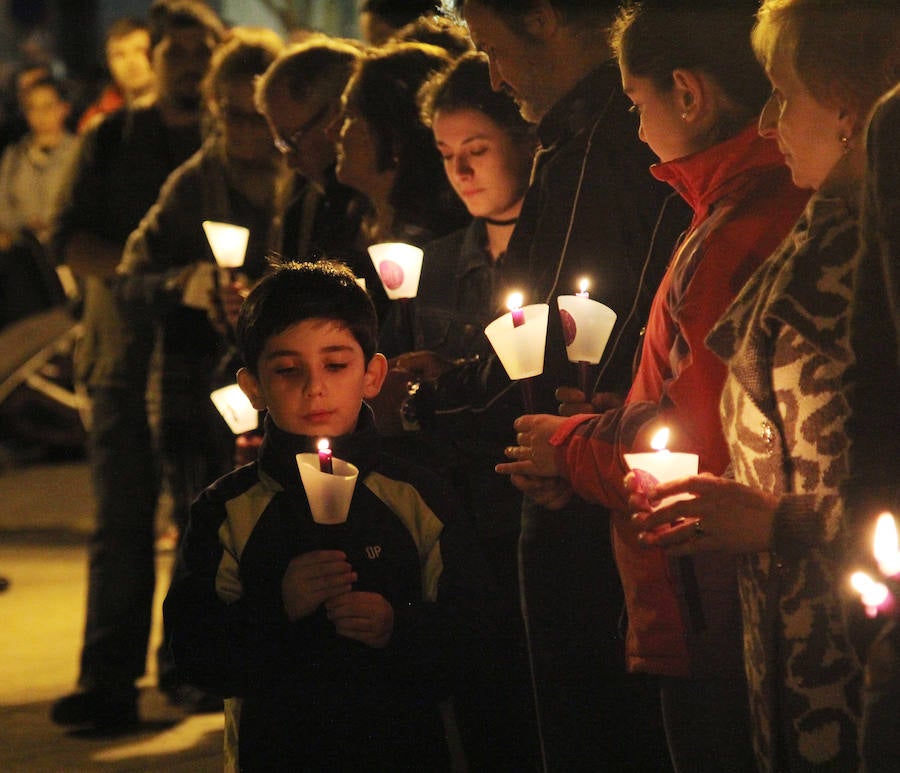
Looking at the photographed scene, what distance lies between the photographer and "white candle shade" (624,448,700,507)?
2875 mm

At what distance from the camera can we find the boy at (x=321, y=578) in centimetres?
320

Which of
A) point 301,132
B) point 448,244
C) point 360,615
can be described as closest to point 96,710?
point 301,132

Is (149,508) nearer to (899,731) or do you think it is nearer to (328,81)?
(328,81)

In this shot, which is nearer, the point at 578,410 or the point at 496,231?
the point at 578,410

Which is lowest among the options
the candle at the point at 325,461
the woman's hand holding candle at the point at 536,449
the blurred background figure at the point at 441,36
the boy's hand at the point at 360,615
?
the boy's hand at the point at 360,615

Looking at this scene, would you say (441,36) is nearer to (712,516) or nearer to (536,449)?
(536,449)

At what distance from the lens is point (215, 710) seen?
6309 millimetres

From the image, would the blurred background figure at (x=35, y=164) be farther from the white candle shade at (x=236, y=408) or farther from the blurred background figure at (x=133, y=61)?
the white candle shade at (x=236, y=408)

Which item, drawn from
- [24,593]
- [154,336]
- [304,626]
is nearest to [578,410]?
[304,626]

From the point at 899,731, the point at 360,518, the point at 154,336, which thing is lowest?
the point at 899,731

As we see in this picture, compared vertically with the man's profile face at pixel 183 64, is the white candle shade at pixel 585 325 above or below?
below

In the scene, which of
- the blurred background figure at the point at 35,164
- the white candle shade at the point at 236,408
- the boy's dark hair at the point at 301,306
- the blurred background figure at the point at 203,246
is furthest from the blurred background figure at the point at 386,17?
the blurred background figure at the point at 35,164

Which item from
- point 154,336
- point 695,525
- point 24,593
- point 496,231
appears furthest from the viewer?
point 24,593

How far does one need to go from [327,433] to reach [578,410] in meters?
0.51
